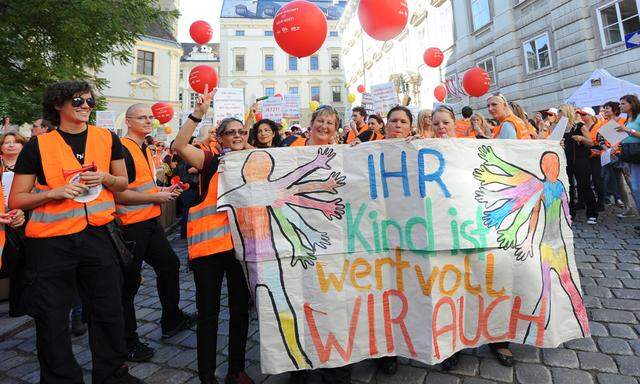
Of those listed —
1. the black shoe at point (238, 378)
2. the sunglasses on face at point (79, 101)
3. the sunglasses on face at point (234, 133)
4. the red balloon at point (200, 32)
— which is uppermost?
the red balloon at point (200, 32)

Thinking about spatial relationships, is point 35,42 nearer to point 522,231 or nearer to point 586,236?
point 522,231

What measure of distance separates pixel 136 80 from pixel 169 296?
1036 inches

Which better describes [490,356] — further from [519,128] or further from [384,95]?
[384,95]

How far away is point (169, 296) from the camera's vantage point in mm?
3072

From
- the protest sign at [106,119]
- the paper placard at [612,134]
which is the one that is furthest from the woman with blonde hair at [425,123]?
the protest sign at [106,119]

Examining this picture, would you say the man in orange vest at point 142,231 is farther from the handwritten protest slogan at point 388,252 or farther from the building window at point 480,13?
the building window at point 480,13

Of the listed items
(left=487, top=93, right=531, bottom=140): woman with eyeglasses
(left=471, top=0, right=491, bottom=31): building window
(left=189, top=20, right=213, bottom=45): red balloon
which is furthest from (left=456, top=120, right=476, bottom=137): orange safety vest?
(left=471, top=0, right=491, bottom=31): building window

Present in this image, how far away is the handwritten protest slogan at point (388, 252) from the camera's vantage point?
2.17 metres

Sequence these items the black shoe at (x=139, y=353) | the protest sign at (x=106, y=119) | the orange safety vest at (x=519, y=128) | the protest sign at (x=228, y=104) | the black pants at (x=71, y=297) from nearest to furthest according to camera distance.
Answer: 1. the black pants at (x=71, y=297)
2. the black shoe at (x=139, y=353)
3. the orange safety vest at (x=519, y=128)
4. the protest sign at (x=228, y=104)
5. the protest sign at (x=106, y=119)

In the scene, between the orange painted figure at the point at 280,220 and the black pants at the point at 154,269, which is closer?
the orange painted figure at the point at 280,220

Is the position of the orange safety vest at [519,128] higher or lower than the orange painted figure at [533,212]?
higher

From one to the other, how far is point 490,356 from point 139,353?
8.52 feet

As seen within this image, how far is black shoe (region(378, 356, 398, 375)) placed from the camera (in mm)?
2318

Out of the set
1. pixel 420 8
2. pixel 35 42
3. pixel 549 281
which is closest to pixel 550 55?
pixel 420 8
